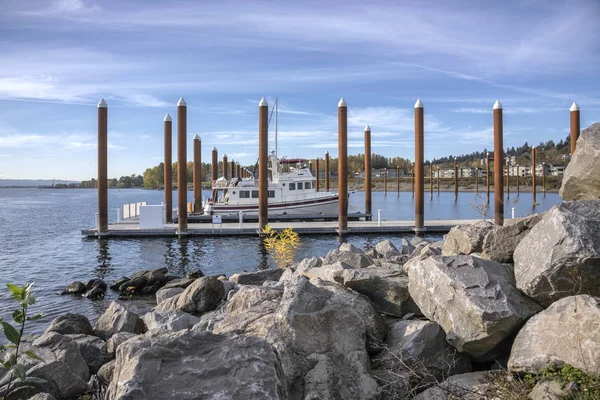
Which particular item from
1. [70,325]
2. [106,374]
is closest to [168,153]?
[70,325]

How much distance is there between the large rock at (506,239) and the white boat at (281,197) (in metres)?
24.0

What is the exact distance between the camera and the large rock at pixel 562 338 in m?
3.71

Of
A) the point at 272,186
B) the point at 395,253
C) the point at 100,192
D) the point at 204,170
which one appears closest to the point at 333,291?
the point at 395,253

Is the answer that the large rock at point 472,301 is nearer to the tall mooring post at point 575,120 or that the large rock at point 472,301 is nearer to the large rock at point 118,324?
the large rock at point 118,324

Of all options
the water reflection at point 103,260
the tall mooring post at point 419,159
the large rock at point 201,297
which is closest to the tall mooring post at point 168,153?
the water reflection at point 103,260

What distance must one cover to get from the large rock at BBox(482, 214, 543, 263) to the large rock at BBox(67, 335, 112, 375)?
516 cm

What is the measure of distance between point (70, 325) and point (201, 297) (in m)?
2.19

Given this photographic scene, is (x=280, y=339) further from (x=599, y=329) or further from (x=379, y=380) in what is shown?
Answer: (x=599, y=329)

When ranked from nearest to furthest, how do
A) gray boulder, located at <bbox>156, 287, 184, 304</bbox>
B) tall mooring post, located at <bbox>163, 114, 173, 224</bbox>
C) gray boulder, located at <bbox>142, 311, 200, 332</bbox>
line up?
1. gray boulder, located at <bbox>142, 311, 200, 332</bbox>
2. gray boulder, located at <bbox>156, 287, 184, 304</bbox>
3. tall mooring post, located at <bbox>163, 114, 173, 224</bbox>

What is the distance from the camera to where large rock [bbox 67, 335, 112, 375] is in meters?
6.24

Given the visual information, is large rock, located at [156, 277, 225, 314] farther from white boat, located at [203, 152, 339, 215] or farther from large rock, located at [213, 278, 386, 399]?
white boat, located at [203, 152, 339, 215]

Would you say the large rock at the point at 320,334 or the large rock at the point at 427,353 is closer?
the large rock at the point at 320,334

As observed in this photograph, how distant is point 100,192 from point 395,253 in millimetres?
16078

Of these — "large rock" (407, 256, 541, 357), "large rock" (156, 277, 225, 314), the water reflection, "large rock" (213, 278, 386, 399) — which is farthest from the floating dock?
"large rock" (213, 278, 386, 399)
